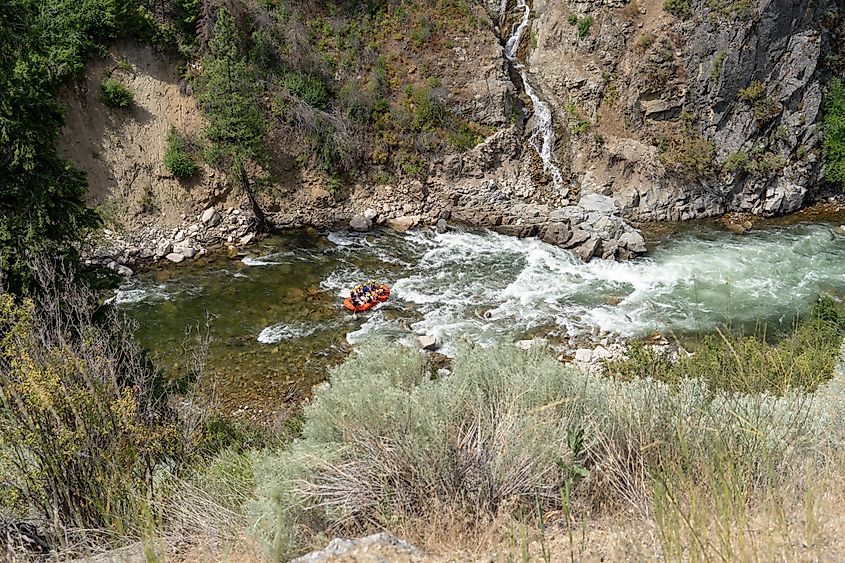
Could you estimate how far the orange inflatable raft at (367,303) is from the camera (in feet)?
56.3

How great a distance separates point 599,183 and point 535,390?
19.0 metres

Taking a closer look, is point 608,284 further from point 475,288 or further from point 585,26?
point 585,26

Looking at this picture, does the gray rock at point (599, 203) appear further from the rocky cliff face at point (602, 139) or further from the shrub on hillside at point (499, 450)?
the shrub on hillside at point (499, 450)

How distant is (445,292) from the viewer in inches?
719

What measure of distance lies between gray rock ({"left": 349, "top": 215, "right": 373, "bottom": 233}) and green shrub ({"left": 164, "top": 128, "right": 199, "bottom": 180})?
20.0 ft

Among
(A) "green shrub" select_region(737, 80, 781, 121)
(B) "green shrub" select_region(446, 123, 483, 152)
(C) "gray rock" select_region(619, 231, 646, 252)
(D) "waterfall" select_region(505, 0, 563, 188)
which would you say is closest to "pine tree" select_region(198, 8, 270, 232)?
(B) "green shrub" select_region(446, 123, 483, 152)

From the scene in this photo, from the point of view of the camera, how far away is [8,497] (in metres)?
5.96

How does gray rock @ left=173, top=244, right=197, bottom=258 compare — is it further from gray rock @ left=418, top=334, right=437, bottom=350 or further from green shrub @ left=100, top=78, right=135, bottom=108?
gray rock @ left=418, top=334, right=437, bottom=350

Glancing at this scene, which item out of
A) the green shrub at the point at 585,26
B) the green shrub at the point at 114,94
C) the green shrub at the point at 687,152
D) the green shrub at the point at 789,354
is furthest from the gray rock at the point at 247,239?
the green shrub at the point at 585,26

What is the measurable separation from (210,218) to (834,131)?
962 inches

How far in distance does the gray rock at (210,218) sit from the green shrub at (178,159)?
1.63m

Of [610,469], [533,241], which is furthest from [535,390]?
[533,241]

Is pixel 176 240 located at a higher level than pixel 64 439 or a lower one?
lower

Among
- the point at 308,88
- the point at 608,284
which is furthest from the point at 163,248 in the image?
the point at 608,284
